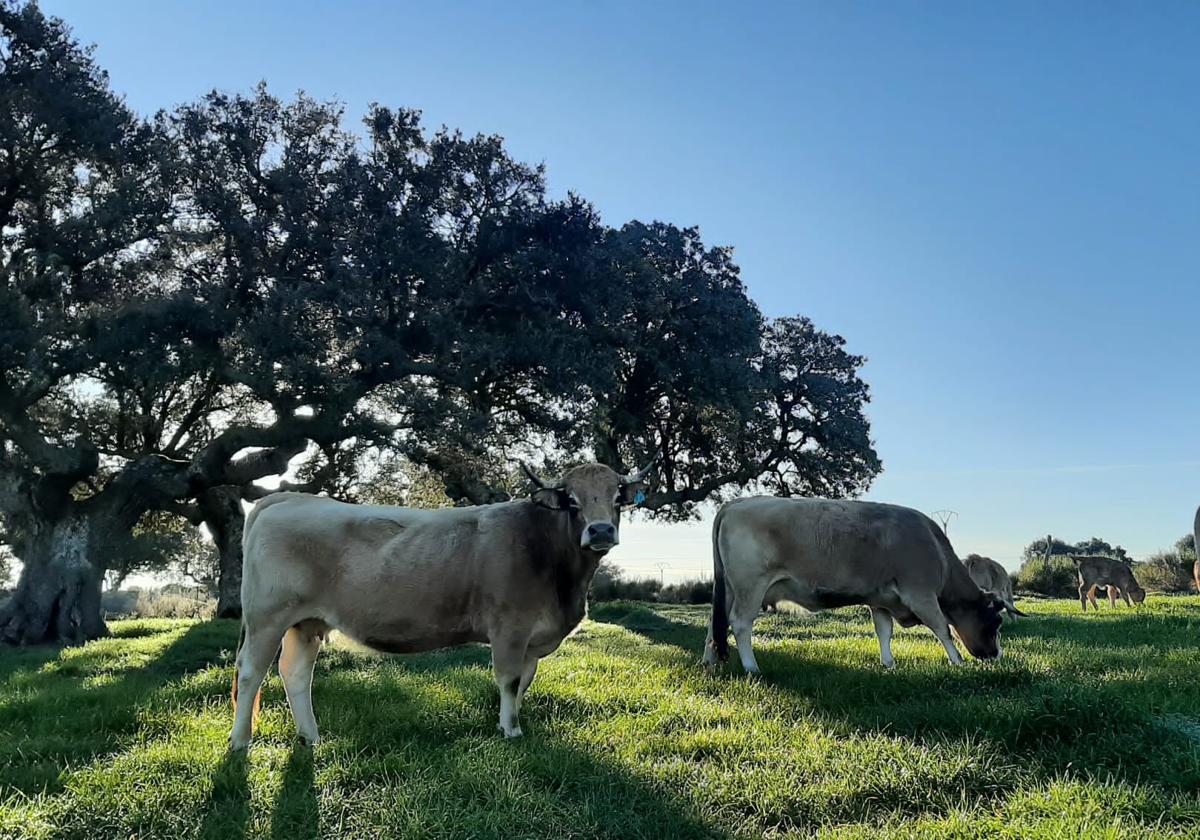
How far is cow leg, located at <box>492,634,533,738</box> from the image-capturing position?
5.83m

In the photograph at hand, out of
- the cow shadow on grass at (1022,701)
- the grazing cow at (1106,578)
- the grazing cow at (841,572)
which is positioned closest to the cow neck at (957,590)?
the grazing cow at (841,572)

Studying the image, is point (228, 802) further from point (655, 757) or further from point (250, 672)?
point (655, 757)

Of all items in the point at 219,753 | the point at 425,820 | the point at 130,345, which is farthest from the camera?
the point at 130,345

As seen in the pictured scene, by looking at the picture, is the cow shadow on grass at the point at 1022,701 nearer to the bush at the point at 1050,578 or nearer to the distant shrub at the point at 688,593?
the distant shrub at the point at 688,593

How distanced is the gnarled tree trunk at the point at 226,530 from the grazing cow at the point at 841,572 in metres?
16.9

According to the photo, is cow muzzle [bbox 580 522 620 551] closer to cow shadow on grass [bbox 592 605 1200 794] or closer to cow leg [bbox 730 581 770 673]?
cow shadow on grass [bbox 592 605 1200 794]

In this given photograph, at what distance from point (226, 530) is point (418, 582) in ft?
60.7

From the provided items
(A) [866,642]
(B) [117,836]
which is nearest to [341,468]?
(A) [866,642]

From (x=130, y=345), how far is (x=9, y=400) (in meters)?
3.62

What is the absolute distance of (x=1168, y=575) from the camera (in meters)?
31.6

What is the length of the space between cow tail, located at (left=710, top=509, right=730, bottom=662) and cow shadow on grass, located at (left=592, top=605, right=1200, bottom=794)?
0.21 metres

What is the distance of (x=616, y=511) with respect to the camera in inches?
256

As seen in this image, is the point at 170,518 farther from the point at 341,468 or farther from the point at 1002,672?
the point at 1002,672

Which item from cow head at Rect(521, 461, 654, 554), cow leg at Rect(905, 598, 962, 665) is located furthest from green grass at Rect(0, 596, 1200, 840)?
cow head at Rect(521, 461, 654, 554)
